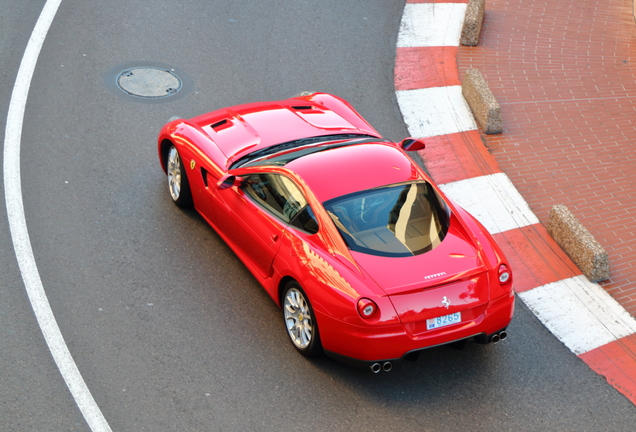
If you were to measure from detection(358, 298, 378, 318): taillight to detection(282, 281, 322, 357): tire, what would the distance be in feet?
1.67

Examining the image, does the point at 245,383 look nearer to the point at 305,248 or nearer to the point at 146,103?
the point at 305,248

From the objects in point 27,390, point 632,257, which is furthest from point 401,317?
point 632,257

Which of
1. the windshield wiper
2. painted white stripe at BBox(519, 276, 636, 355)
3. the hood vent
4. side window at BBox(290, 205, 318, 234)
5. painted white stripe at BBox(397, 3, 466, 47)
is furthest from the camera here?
painted white stripe at BBox(397, 3, 466, 47)

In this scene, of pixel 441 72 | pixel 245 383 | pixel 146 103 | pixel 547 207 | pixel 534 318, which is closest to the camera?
pixel 245 383

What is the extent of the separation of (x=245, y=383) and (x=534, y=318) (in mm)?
3065

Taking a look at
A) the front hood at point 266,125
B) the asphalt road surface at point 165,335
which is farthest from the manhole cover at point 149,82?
the front hood at point 266,125

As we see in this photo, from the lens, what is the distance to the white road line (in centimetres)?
578

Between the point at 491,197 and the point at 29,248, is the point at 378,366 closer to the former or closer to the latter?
the point at 29,248

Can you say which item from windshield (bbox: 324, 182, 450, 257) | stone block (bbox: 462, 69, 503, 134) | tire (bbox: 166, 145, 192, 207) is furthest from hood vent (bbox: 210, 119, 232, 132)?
stone block (bbox: 462, 69, 503, 134)

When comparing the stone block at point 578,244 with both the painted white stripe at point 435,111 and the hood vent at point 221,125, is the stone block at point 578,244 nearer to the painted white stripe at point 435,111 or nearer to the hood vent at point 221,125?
the painted white stripe at point 435,111

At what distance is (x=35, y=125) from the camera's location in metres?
9.30

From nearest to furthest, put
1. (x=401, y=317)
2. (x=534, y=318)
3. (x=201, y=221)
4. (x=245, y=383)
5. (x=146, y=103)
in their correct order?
(x=401, y=317) < (x=245, y=383) < (x=534, y=318) < (x=201, y=221) < (x=146, y=103)

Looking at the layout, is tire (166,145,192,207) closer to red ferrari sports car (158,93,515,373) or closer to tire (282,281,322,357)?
red ferrari sports car (158,93,515,373)

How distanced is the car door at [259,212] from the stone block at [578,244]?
341 cm
